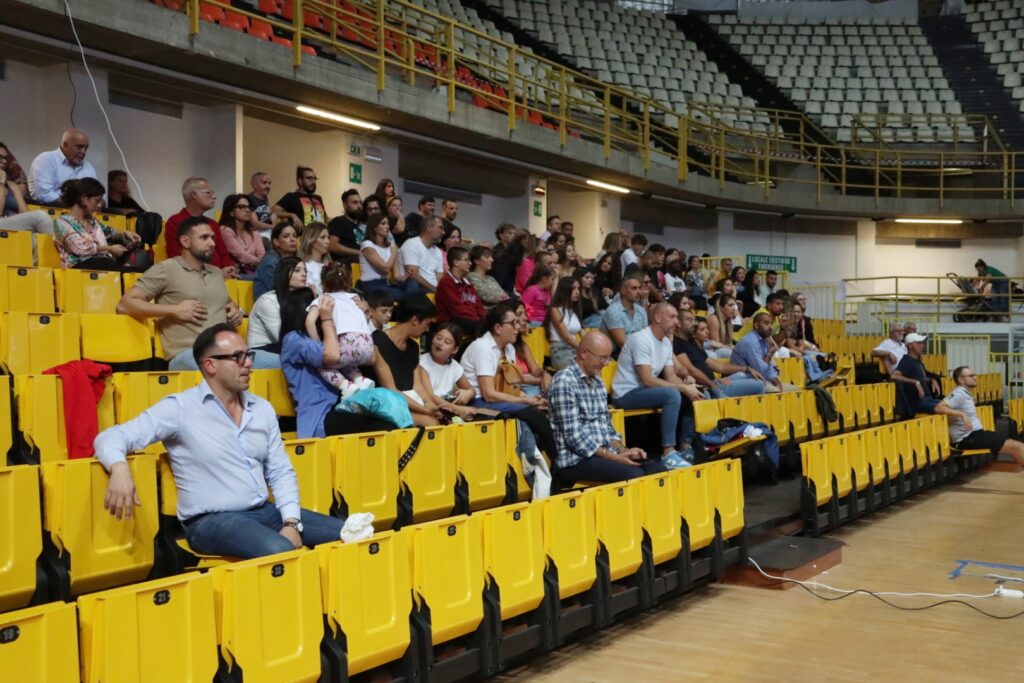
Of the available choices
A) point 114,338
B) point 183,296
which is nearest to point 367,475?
point 183,296

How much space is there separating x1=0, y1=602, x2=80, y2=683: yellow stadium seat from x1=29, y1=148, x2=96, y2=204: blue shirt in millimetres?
5020

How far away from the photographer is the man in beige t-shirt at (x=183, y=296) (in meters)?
4.76

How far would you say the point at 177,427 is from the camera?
325cm

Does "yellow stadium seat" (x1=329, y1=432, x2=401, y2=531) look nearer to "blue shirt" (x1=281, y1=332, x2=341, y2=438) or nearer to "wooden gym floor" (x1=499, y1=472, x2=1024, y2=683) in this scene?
"blue shirt" (x1=281, y1=332, x2=341, y2=438)

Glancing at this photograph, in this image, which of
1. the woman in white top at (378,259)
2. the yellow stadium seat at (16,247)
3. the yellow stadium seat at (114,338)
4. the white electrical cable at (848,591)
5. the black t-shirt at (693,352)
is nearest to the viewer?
the yellow stadium seat at (114,338)

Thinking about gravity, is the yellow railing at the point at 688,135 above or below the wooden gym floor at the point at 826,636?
above

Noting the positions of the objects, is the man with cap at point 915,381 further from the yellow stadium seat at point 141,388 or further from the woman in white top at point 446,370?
the yellow stadium seat at point 141,388

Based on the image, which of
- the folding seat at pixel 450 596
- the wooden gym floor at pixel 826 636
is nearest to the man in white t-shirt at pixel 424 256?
the wooden gym floor at pixel 826 636

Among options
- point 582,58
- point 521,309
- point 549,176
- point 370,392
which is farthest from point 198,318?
point 582,58

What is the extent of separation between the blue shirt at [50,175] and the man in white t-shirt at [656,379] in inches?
142

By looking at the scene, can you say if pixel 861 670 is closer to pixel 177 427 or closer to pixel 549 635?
pixel 549 635

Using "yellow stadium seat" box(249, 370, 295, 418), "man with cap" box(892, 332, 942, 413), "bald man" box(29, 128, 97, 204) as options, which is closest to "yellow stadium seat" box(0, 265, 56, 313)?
"yellow stadium seat" box(249, 370, 295, 418)

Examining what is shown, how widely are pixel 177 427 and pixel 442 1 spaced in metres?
12.5

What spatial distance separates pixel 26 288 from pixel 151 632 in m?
3.37
